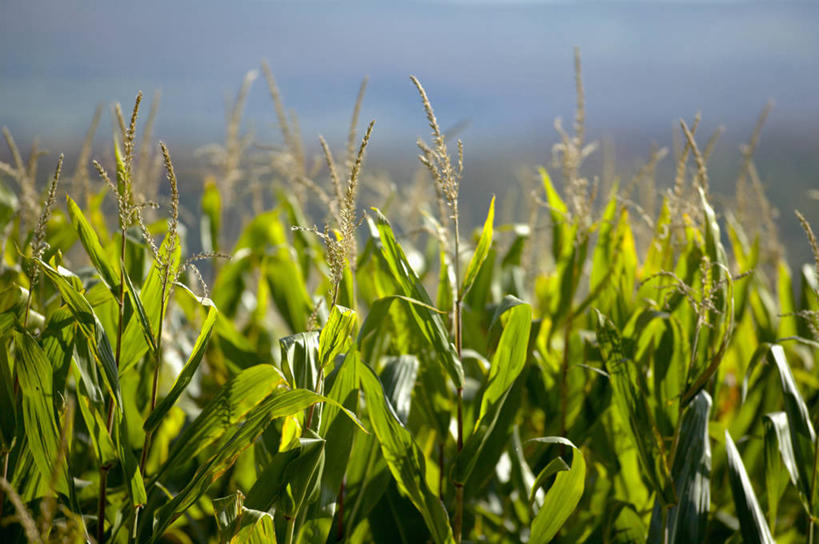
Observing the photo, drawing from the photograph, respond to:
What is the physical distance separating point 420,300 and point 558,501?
0.60ft

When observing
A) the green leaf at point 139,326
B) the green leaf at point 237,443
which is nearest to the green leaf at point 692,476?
the green leaf at point 237,443

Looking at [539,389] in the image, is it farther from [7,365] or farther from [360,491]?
[7,365]

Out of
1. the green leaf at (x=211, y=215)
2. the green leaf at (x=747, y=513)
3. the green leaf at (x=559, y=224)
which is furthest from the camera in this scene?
the green leaf at (x=211, y=215)

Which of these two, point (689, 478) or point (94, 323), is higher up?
point (94, 323)

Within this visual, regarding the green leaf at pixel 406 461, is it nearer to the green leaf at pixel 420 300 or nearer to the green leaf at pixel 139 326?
the green leaf at pixel 420 300

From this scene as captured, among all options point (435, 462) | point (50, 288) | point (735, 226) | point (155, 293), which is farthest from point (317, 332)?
point (735, 226)

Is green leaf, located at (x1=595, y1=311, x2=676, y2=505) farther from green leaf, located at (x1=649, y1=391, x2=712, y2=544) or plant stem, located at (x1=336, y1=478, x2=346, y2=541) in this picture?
plant stem, located at (x1=336, y1=478, x2=346, y2=541)

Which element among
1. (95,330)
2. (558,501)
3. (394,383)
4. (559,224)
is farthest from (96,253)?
(559,224)

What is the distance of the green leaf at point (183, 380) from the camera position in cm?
44

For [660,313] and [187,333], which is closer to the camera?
[660,313]

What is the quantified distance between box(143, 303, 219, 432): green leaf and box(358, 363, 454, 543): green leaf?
11 centimetres

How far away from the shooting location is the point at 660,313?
62cm

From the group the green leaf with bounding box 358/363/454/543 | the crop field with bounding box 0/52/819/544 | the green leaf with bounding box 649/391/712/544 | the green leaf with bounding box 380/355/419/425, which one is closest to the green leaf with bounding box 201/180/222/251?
the crop field with bounding box 0/52/819/544

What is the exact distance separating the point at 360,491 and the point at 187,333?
1.74 ft
